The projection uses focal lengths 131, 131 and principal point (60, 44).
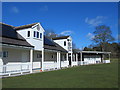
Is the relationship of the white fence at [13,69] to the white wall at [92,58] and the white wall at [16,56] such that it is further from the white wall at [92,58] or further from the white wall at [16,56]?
the white wall at [92,58]

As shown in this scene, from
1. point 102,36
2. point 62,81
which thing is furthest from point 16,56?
point 102,36

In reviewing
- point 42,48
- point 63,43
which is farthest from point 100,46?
point 42,48

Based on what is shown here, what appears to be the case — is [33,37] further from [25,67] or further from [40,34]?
[25,67]

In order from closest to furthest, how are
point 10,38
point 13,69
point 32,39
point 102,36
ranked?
point 13,69 < point 10,38 < point 32,39 < point 102,36

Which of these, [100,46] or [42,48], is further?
Answer: [100,46]

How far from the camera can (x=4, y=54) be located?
45.7 ft

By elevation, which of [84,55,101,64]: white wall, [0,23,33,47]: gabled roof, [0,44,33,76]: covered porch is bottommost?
[84,55,101,64]: white wall

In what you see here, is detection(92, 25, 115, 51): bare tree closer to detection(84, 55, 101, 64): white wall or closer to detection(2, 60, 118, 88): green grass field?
detection(84, 55, 101, 64): white wall

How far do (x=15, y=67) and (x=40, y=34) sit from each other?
6419 millimetres

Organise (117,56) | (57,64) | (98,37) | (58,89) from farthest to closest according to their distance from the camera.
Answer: (117,56) < (98,37) < (57,64) < (58,89)

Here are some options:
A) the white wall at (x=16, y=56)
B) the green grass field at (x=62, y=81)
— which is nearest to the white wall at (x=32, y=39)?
the white wall at (x=16, y=56)

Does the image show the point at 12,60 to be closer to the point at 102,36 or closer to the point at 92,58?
the point at 92,58

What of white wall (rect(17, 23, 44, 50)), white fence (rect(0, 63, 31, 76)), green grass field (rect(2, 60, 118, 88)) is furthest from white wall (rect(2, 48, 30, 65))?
green grass field (rect(2, 60, 118, 88))

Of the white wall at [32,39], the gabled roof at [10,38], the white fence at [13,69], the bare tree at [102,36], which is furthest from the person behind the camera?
the bare tree at [102,36]
